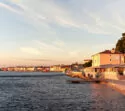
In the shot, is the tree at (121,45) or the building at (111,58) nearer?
the building at (111,58)

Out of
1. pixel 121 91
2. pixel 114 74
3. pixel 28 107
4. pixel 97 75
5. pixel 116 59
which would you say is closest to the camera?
pixel 28 107

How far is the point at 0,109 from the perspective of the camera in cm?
2955

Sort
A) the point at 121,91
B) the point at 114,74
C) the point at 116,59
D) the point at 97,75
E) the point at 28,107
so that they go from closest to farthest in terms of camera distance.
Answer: the point at 28,107 < the point at 121,91 < the point at 114,74 < the point at 97,75 < the point at 116,59

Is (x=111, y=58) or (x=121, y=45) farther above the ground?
(x=121, y=45)

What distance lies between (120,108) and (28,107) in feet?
30.6

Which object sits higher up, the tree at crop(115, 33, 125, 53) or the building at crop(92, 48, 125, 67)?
the tree at crop(115, 33, 125, 53)

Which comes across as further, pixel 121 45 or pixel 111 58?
pixel 121 45

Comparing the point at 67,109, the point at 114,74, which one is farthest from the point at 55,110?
the point at 114,74

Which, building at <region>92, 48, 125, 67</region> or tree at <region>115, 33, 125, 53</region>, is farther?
tree at <region>115, 33, 125, 53</region>

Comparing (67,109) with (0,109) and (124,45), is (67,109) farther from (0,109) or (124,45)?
(124,45)

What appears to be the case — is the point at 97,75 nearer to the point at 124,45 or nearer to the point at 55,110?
the point at 124,45

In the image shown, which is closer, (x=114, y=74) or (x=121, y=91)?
(x=121, y=91)

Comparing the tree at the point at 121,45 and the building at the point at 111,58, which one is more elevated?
the tree at the point at 121,45

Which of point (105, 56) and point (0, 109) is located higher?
point (105, 56)
